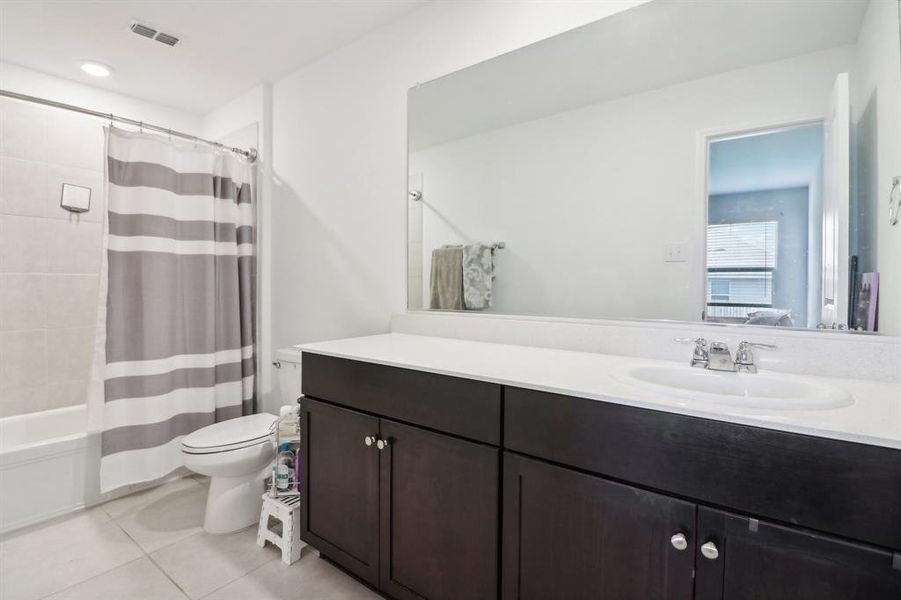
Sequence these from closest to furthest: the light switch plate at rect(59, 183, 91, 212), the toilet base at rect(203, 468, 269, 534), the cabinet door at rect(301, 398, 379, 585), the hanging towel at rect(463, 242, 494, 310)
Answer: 1. the cabinet door at rect(301, 398, 379, 585)
2. the hanging towel at rect(463, 242, 494, 310)
3. the toilet base at rect(203, 468, 269, 534)
4. the light switch plate at rect(59, 183, 91, 212)

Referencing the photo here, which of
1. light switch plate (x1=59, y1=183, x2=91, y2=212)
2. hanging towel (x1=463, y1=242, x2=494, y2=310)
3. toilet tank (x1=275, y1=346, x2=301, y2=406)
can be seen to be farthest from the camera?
light switch plate (x1=59, y1=183, x2=91, y2=212)

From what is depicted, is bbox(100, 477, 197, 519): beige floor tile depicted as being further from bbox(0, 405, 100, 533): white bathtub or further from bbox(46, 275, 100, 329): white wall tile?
bbox(46, 275, 100, 329): white wall tile

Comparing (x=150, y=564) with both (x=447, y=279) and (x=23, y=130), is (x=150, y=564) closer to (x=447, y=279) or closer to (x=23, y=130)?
(x=447, y=279)

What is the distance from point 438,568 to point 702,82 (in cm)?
170

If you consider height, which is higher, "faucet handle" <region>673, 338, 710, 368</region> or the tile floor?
"faucet handle" <region>673, 338, 710, 368</region>

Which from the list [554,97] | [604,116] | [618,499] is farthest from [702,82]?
[618,499]

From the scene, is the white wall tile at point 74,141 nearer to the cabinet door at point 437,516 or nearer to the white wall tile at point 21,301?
the white wall tile at point 21,301

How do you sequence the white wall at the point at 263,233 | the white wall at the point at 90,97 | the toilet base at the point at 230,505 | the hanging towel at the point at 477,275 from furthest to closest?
the white wall at the point at 263,233 → the white wall at the point at 90,97 → the toilet base at the point at 230,505 → the hanging towel at the point at 477,275

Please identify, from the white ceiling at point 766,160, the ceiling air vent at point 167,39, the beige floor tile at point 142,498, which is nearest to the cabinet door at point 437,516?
the white ceiling at point 766,160

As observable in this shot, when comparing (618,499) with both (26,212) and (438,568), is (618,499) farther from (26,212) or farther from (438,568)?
(26,212)

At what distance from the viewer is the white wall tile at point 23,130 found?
2.35 m

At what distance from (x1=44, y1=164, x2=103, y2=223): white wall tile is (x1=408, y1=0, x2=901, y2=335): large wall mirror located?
2.31 meters

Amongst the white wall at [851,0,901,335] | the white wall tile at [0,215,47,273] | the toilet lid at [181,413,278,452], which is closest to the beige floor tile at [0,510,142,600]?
the toilet lid at [181,413,278,452]

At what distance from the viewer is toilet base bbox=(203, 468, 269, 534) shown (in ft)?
6.21
